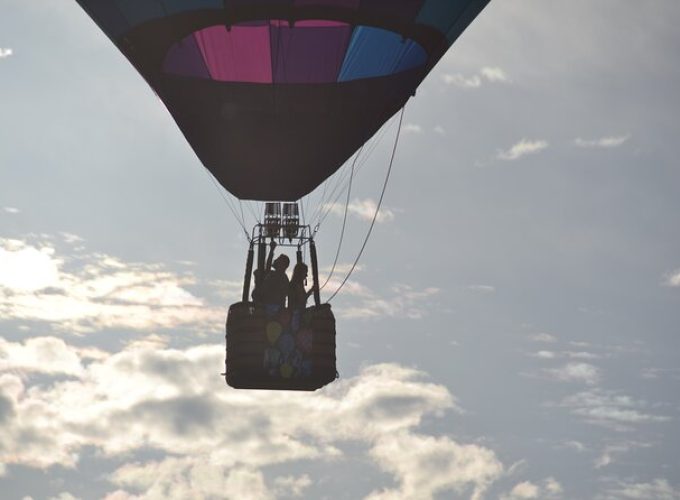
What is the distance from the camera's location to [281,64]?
27625mm

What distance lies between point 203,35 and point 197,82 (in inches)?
43.3

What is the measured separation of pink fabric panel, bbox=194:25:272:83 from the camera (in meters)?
27.1

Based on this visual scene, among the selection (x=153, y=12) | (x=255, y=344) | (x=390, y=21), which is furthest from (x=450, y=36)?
(x=255, y=344)

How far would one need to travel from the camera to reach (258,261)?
25.7 m

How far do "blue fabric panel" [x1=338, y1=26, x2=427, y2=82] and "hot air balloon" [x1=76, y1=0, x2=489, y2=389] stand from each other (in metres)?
0.02

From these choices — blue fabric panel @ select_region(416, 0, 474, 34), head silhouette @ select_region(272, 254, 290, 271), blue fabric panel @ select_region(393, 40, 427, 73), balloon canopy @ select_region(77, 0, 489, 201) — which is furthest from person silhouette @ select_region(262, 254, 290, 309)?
blue fabric panel @ select_region(416, 0, 474, 34)

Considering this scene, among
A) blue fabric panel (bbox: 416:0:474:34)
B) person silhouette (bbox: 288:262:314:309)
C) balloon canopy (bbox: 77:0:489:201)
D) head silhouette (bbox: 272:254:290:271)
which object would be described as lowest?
person silhouette (bbox: 288:262:314:309)

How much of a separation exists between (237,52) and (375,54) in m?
2.63

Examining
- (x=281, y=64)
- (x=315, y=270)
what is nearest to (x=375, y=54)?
(x=281, y=64)

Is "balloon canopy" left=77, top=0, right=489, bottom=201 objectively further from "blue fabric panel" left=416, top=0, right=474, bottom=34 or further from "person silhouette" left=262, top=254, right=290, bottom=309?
"person silhouette" left=262, top=254, right=290, bottom=309

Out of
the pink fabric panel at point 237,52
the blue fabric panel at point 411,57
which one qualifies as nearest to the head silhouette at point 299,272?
the pink fabric panel at point 237,52

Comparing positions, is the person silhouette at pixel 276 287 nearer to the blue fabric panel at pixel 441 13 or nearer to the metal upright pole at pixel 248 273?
the metal upright pole at pixel 248 273

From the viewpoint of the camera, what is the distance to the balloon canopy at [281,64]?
26.8 m

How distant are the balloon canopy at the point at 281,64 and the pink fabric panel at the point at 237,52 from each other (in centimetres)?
2
